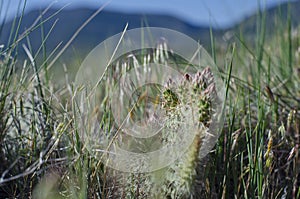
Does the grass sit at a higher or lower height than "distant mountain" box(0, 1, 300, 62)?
lower

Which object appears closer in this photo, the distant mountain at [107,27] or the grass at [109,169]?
the grass at [109,169]

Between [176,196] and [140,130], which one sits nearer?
[176,196]

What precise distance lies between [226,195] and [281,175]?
26 centimetres

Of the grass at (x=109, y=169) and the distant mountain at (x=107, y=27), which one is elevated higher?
the distant mountain at (x=107, y=27)

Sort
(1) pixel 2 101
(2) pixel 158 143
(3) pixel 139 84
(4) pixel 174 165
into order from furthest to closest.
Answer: (3) pixel 139 84 < (1) pixel 2 101 < (2) pixel 158 143 < (4) pixel 174 165

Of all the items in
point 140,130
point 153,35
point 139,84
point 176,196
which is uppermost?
point 153,35

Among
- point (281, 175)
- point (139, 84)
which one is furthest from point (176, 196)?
point (139, 84)

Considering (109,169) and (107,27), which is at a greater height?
(107,27)

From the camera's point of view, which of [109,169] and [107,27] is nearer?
[109,169]

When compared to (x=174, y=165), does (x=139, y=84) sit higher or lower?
higher

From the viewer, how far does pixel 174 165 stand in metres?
0.83

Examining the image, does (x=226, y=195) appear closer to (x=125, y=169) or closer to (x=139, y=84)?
(x=125, y=169)

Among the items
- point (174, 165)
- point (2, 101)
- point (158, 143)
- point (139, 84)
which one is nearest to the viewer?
point (174, 165)

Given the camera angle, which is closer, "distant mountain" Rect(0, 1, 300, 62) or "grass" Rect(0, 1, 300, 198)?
"grass" Rect(0, 1, 300, 198)
